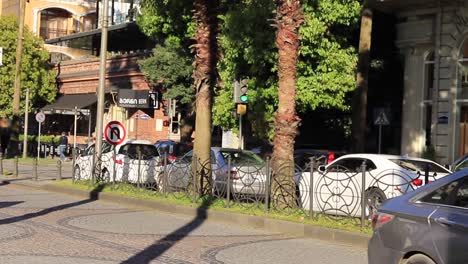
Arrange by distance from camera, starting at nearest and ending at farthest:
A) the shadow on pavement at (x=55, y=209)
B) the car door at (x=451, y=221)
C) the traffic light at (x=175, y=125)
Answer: the car door at (x=451, y=221) < the shadow on pavement at (x=55, y=209) < the traffic light at (x=175, y=125)

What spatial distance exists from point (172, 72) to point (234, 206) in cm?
1990

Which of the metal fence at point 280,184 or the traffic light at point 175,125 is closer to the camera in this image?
the metal fence at point 280,184

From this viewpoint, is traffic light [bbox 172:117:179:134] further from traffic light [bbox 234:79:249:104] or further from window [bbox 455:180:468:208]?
window [bbox 455:180:468:208]

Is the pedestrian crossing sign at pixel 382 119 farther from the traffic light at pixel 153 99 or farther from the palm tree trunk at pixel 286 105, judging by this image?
the traffic light at pixel 153 99

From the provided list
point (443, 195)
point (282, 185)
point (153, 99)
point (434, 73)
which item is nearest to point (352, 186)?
point (282, 185)

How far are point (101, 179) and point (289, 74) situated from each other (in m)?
8.16

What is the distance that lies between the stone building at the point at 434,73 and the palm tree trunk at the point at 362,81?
1617 mm

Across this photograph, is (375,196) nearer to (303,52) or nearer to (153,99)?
(303,52)

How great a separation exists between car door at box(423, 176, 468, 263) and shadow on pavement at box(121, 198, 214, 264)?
4.04 meters

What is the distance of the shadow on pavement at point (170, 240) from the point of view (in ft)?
28.5

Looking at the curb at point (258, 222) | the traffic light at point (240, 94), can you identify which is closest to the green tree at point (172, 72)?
the traffic light at point (240, 94)

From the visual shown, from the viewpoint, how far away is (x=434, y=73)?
25.0 m

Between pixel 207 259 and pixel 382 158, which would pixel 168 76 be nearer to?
pixel 382 158

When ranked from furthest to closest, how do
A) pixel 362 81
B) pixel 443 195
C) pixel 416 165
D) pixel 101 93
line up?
pixel 362 81, pixel 101 93, pixel 416 165, pixel 443 195
